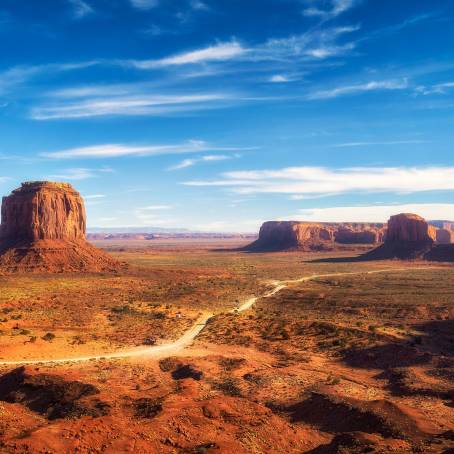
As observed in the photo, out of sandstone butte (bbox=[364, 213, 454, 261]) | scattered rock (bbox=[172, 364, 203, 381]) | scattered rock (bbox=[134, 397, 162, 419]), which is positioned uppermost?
sandstone butte (bbox=[364, 213, 454, 261])

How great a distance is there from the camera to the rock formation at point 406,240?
426 feet

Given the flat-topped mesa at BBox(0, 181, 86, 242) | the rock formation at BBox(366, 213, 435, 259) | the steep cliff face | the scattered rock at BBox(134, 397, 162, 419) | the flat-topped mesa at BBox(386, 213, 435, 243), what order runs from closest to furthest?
1. the scattered rock at BBox(134, 397, 162, 419)
2. the flat-topped mesa at BBox(0, 181, 86, 242)
3. the rock formation at BBox(366, 213, 435, 259)
4. the flat-topped mesa at BBox(386, 213, 435, 243)
5. the steep cliff face

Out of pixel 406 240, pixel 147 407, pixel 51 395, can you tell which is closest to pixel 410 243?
pixel 406 240

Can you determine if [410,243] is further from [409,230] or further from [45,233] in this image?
[45,233]

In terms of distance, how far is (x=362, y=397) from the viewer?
23016 mm

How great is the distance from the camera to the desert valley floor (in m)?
16.9

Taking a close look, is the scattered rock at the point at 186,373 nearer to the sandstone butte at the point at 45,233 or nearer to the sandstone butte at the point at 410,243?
the sandstone butte at the point at 45,233

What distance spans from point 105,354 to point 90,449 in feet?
51.9

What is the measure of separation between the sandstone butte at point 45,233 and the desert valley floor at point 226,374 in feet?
87.6

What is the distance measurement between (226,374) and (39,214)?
72489 mm

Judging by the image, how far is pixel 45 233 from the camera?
87375 mm

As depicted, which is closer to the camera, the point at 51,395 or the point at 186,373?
the point at 51,395

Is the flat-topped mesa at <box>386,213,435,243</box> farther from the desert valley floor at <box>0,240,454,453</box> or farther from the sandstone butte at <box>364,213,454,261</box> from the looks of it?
the desert valley floor at <box>0,240,454,453</box>

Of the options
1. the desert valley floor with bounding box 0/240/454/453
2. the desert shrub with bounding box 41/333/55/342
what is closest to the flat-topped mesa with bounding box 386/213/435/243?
the desert valley floor with bounding box 0/240/454/453
